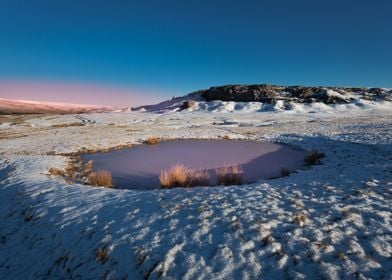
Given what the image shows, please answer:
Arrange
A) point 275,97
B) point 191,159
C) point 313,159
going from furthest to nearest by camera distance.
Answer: point 275,97 < point 191,159 < point 313,159

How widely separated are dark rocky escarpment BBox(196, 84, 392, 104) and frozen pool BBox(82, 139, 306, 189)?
224ft

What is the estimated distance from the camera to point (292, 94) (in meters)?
104

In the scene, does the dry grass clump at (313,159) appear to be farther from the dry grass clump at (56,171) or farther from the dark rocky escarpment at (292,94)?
the dark rocky escarpment at (292,94)

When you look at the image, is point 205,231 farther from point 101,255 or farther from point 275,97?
point 275,97

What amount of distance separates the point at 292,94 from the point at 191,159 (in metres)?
95.7

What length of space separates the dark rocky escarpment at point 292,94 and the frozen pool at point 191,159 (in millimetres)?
68390

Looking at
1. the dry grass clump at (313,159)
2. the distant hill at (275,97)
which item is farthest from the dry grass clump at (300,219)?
the distant hill at (275,97)

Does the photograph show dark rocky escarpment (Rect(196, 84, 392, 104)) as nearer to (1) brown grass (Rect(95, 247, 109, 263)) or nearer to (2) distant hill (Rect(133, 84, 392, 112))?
(2) distant hill (Rect(133, 84, 392, 112))

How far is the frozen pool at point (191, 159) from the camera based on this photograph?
47.4ft

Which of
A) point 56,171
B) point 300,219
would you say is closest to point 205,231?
point 300,219

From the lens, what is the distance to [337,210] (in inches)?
285

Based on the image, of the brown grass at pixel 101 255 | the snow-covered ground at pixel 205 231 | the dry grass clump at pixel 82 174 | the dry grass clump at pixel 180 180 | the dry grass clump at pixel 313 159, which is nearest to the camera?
the snow-covered ground at pixel 205 231

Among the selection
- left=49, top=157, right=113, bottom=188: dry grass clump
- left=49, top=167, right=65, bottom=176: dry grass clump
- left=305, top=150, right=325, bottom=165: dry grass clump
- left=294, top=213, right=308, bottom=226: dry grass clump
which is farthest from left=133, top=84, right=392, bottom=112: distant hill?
left=294, top=213, right=308, bottom=226: dry grass clump

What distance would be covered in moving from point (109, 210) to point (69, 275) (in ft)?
7.81
